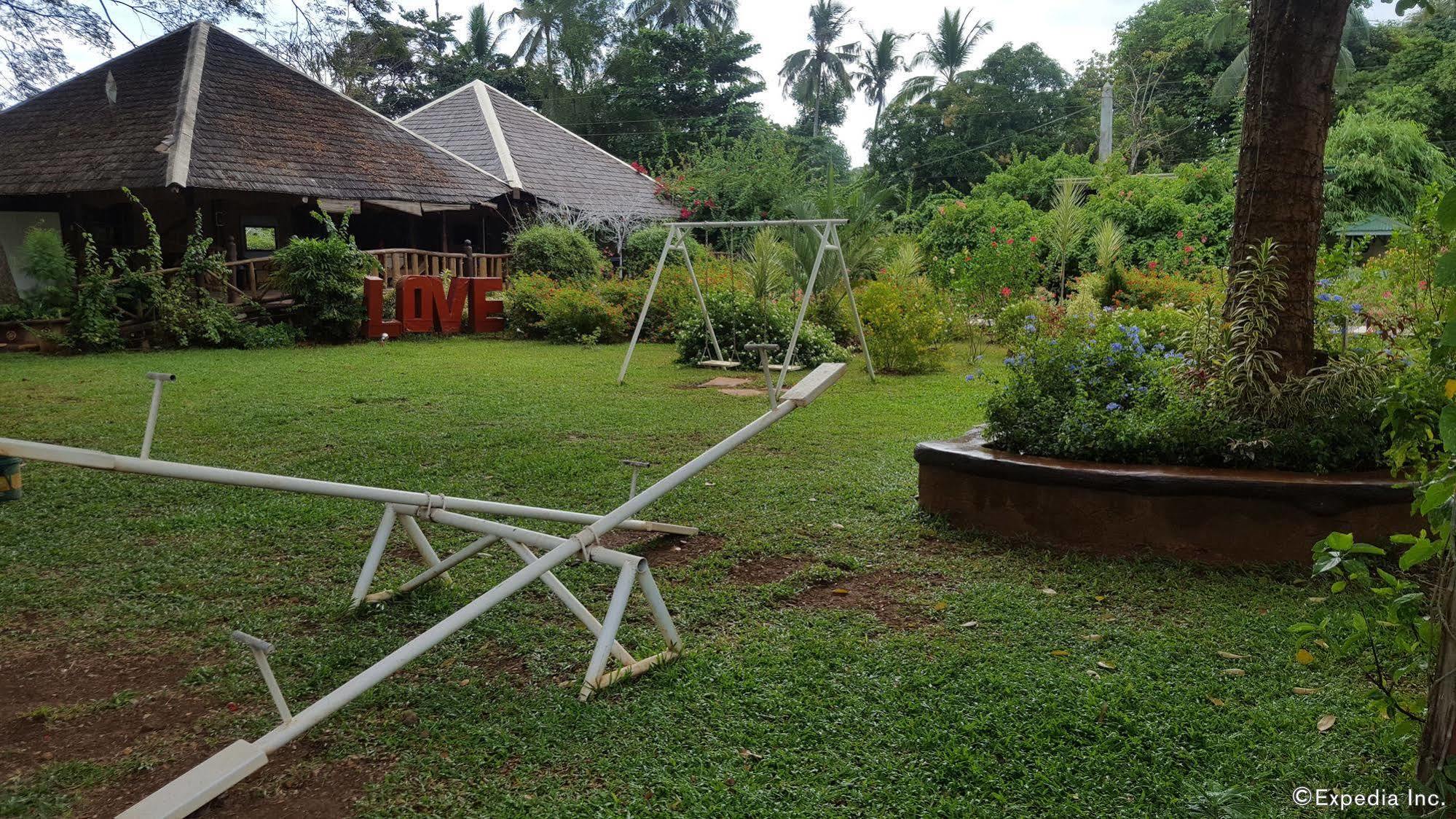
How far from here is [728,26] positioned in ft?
134

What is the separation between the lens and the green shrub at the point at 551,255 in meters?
16.5

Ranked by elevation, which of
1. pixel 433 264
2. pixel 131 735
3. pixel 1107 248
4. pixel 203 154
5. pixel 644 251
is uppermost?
pixel 203 154

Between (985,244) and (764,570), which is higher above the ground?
(985,244)

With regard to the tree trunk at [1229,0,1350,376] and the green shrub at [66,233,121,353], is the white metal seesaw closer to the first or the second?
the tree trunk at [1229,0,1350,376]

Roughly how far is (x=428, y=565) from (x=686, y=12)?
41.5 meters

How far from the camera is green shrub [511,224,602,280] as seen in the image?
16531 millimetres

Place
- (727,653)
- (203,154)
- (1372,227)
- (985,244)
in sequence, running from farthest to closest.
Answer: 1. (1372,227)
2. (203,154)
3. (985,244)
4. (727,653)

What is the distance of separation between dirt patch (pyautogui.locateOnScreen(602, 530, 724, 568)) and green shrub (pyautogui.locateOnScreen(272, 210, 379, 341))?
10.0 metres

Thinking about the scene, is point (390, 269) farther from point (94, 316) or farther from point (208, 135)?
point (94, 316)

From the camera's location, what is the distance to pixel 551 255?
1653 cm

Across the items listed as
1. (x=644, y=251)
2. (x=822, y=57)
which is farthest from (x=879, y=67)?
(x=644, y=251)

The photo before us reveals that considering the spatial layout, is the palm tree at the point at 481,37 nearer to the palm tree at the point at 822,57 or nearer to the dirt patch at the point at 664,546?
the palm tree at the point at 822,57

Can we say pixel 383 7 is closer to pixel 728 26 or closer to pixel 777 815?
pixel 777 815

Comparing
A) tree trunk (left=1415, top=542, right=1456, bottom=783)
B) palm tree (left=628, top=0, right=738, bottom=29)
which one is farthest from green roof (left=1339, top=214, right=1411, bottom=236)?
palm tree (left=628, top=0, right=738, bottom=29)
